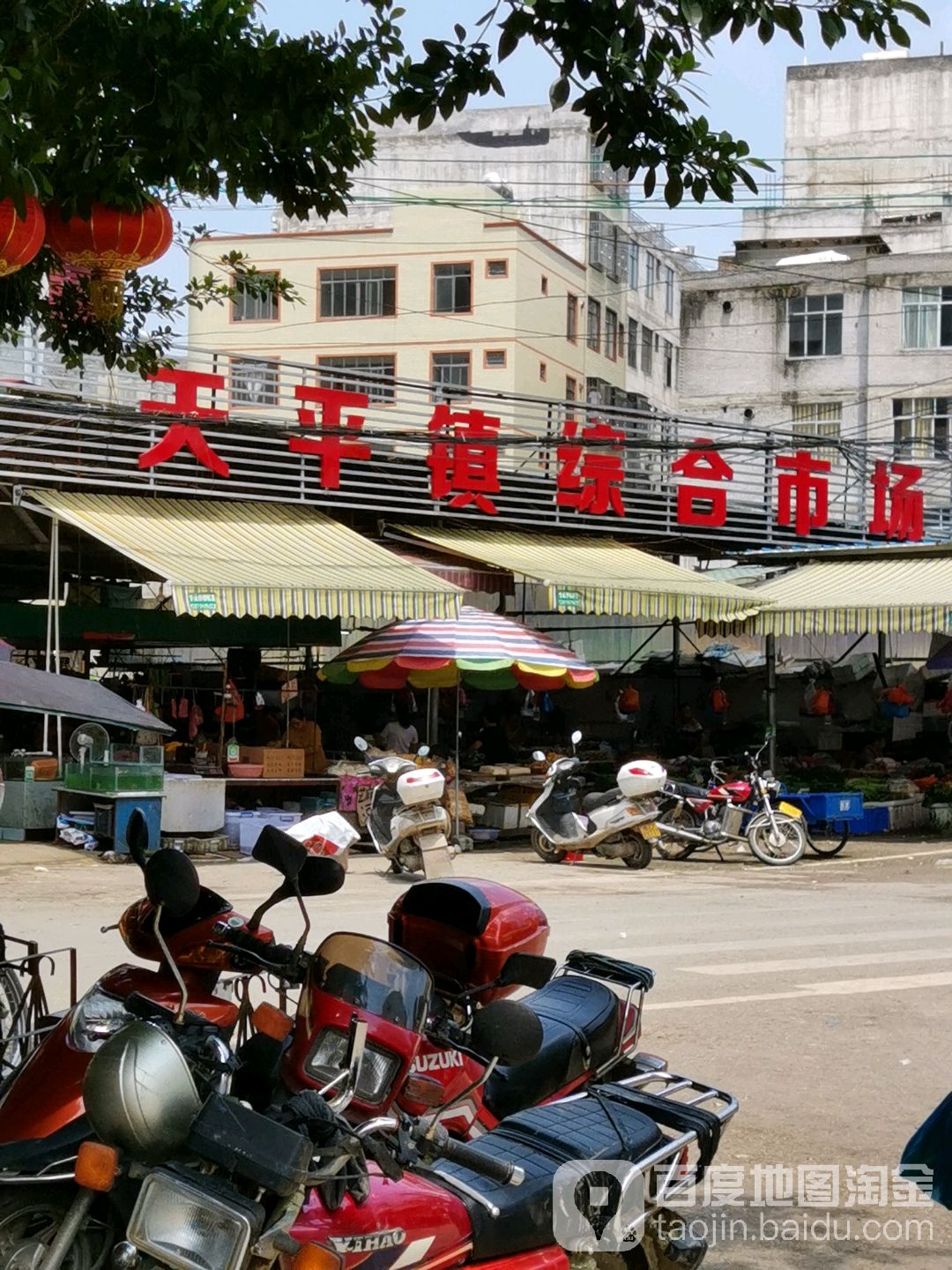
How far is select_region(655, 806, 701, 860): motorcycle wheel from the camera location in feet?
59.7

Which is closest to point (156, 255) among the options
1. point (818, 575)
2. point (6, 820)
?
point (6, 820)

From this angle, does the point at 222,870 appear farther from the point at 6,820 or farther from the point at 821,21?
the point at 821,21

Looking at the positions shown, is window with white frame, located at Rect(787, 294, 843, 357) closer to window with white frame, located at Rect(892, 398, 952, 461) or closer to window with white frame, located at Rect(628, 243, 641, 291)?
window with white frame, located at Rect(892, 398, 952, 461)

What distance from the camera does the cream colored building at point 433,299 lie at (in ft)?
149

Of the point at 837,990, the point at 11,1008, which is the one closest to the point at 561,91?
the point at 11,1008

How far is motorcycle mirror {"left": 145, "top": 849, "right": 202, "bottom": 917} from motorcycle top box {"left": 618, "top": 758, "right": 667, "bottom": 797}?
12557mm

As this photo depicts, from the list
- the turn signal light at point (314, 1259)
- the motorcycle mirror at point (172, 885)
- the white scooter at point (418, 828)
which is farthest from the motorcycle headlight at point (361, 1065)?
the white scooter at point (418, 828)

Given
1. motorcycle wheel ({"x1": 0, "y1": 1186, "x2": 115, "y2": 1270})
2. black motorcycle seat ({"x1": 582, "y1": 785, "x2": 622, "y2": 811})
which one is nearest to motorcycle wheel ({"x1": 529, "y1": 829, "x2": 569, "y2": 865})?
black motorcycle seat ({"x1": 582, "y1": 785, "x2": 622, "y2": 811})

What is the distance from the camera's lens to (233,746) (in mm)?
18172

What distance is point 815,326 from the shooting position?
4547 centimetres

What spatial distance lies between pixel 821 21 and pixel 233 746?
Result: 13.9m

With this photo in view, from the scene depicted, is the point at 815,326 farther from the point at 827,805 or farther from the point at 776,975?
the point at 776,975

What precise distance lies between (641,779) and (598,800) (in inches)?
22.4

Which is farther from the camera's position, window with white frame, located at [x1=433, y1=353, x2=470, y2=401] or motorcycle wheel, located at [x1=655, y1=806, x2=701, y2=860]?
window with white frame, located at [x1=433, y1=353, x2=470, y2=401]
